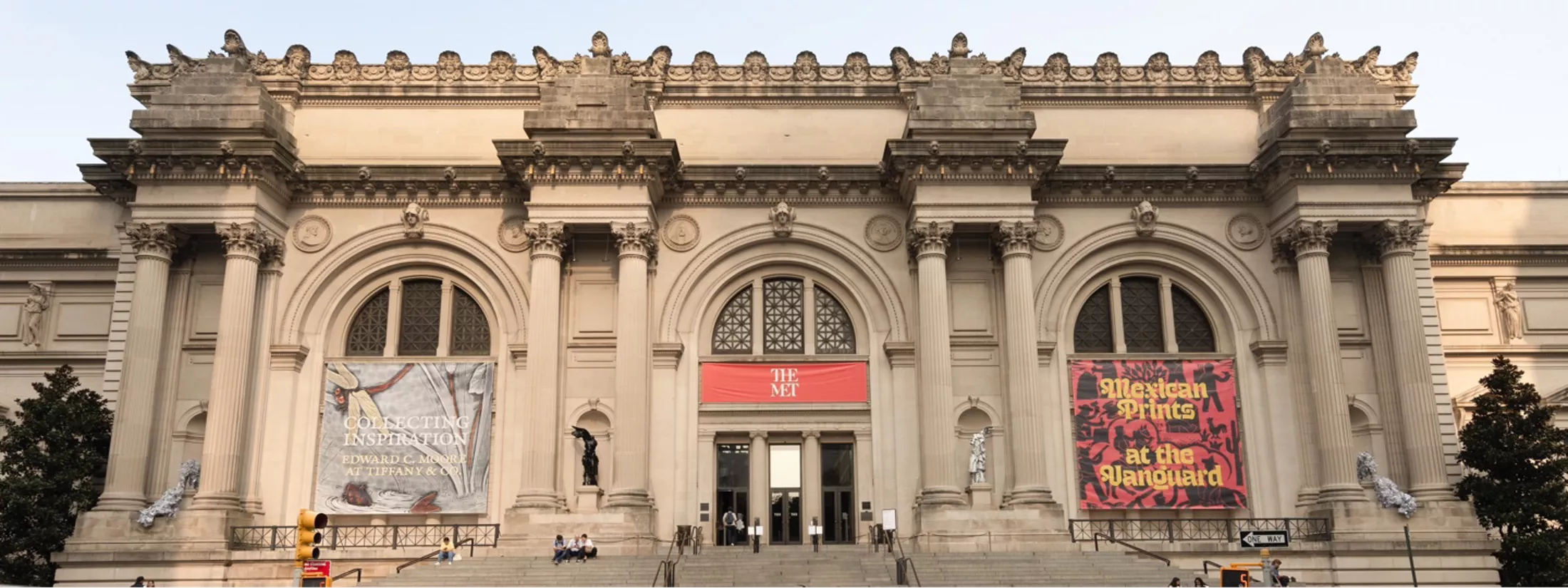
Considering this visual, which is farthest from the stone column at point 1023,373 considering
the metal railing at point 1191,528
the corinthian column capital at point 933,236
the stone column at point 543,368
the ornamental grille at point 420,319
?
the ornamental grille at point 420,319

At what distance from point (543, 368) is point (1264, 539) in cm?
1836

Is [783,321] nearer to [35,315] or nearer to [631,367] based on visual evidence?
[631,367]

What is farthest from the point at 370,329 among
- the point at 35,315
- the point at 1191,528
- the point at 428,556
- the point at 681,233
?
the point at 1191,528

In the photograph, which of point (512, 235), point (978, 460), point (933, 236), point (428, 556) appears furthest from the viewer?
point (512, 235)

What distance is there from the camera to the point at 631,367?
32.6 m

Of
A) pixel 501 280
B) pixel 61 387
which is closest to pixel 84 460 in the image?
pixel 61 387

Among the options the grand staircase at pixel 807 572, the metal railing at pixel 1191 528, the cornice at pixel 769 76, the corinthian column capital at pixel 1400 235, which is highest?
the cornice at pixel 769 76

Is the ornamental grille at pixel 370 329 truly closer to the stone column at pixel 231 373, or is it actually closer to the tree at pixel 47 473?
the stone column at pixel 231 373

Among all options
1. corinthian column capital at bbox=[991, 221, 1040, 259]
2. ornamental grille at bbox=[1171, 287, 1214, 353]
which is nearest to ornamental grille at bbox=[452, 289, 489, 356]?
corinthian column capital at bbox=[991, 221, 1040, 259]

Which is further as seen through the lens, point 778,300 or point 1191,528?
point 778,300

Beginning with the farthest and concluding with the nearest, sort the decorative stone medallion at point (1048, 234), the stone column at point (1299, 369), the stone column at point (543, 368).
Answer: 1. the decorative stone medallion at point (1048, 234)
2. the stone column at point (1299, 369)
3. the stone column at point (543, 368)

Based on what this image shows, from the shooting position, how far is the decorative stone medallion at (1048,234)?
35594 millimetres

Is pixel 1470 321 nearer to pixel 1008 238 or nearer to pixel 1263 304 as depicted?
pixel 1263 304

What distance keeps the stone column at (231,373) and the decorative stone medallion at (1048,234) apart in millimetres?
21318
